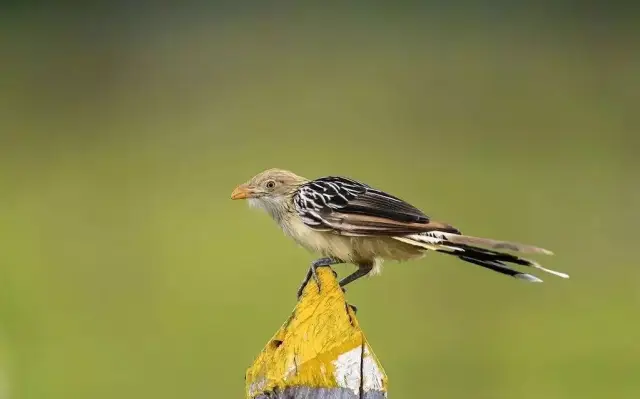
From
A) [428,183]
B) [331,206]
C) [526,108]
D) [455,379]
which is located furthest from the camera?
[526,108]

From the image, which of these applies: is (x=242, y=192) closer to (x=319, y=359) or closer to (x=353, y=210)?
(x=353, y=210)

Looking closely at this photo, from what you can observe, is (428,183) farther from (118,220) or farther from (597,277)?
(118,220)

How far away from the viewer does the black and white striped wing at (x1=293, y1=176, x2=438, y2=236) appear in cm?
423

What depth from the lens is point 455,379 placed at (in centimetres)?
845

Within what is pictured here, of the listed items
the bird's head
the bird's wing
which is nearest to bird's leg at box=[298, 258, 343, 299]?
the bird's wing

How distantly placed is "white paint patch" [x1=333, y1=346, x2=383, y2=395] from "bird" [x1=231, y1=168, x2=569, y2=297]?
2.30 feet

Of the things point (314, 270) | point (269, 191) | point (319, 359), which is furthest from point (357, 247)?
point (319, 359)

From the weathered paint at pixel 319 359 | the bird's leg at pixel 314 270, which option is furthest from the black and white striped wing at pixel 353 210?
the weathered paint at pixel 319 359

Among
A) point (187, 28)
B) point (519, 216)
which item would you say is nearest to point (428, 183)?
point (519, 216)

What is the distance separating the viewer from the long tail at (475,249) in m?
4.02

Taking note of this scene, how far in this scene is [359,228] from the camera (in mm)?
4375

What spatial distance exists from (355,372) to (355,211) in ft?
4.53

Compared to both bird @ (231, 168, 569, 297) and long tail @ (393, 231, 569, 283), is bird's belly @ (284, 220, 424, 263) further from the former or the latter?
long tail @ (393, 231, 569, 283)

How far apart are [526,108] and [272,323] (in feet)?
22.1
